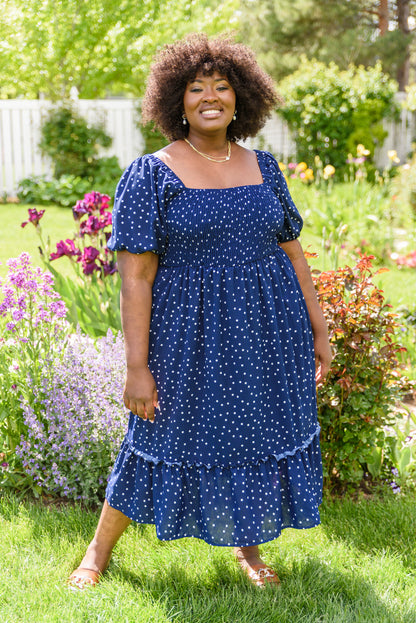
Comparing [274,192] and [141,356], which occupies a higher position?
[274,192]

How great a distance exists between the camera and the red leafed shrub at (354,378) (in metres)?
2.76

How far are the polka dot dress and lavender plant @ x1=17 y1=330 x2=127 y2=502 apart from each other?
62 cm

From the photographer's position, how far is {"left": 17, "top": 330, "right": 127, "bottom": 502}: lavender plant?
277 cm

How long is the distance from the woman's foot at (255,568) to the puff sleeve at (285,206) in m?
1.09

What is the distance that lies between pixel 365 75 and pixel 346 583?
10528 mm

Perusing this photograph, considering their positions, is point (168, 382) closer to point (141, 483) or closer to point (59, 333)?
point (141, 483)

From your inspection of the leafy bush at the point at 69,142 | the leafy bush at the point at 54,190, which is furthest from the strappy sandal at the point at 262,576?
the leafy bush at the point at 69,142

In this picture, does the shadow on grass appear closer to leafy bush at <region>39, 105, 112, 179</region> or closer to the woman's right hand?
the woman's right hand

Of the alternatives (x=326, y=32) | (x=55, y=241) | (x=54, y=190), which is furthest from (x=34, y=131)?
(x=326, y=32)

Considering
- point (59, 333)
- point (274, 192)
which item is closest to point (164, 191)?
point (274, 192)

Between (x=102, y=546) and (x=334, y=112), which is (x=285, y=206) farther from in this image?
(x=334, y=112)

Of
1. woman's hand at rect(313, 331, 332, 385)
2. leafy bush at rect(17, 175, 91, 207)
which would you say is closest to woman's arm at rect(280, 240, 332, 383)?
woman's hand at rect(313, 331, 332, 385)

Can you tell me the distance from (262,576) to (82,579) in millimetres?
594

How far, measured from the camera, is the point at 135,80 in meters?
15.1
